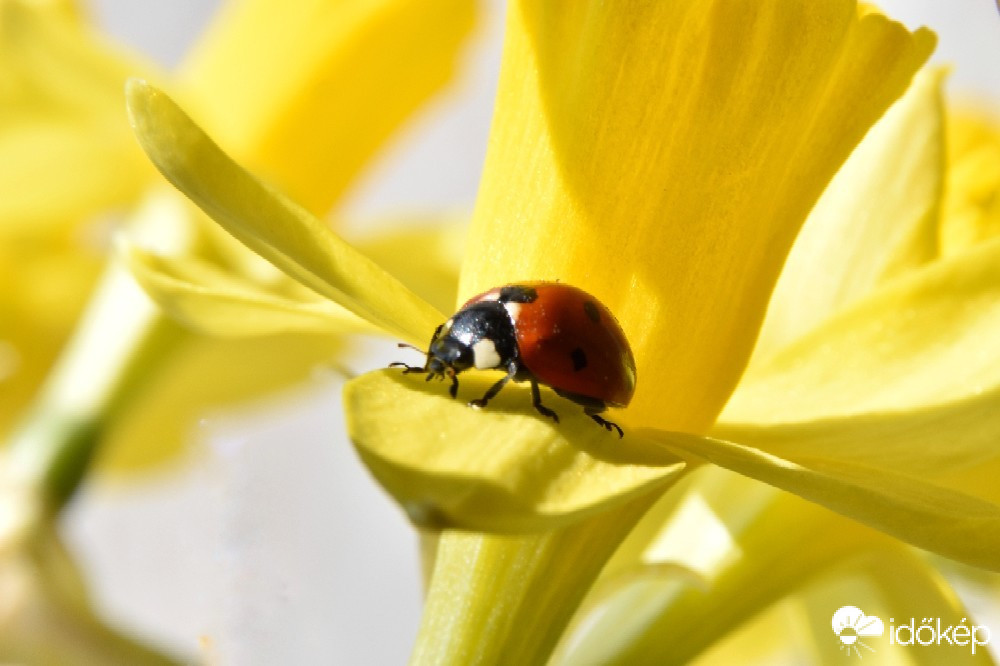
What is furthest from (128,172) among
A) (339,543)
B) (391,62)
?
(339,543)

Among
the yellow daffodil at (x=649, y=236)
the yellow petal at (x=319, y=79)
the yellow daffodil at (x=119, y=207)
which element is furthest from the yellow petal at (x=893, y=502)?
the yellow petal at (x=319, y=79)

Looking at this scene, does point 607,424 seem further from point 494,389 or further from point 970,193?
point 970,193

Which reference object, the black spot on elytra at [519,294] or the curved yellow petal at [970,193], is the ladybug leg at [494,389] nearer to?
the black spot on elytra at [519,294]

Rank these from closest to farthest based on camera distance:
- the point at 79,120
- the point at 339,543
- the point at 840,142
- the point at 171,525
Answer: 1. the point at 840,142
2. the point at 79,120
3. the point at 339,543
4. the point at 171,525

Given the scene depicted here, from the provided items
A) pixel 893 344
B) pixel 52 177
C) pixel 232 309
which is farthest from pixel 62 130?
pixel 893 344

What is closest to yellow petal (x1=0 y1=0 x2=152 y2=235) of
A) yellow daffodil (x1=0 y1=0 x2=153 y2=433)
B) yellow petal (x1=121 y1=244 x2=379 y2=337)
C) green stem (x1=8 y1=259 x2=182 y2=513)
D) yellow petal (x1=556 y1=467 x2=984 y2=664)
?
yellow daffodil (x1=0 y1=0 x2=153 y2=433)

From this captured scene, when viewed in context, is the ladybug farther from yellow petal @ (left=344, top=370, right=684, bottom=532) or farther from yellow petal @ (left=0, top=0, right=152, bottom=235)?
yellow petal @ (left=0, top=0, right=152, bottom=235)

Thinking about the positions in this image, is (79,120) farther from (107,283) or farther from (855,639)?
(855,639)
